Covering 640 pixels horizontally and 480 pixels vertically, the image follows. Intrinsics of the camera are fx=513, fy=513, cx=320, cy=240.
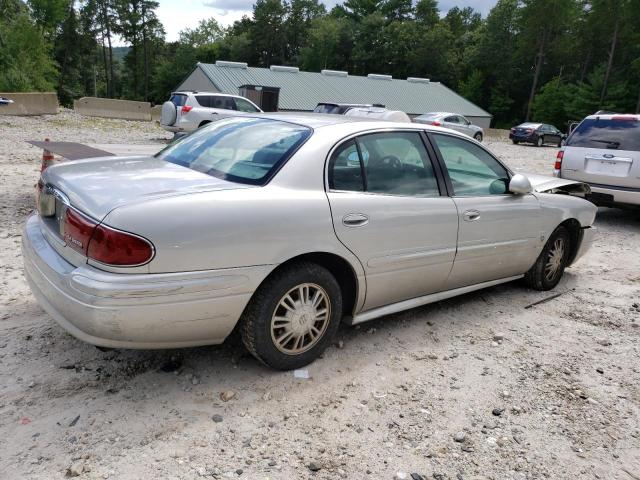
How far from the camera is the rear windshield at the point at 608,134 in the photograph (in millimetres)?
7707

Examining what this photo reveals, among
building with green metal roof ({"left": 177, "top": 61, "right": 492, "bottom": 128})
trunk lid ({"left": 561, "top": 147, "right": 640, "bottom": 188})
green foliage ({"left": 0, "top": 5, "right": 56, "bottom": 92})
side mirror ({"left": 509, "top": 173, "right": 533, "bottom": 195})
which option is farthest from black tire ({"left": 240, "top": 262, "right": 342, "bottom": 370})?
green foliage ({"left": 0, "top": 5, "right": 56, "bottom": 92})

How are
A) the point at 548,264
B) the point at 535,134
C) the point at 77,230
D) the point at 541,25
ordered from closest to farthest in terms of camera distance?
the point at 77,230, the point at 548,264, the point at 535,134, the point at 541,25

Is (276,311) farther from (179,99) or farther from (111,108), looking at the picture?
(111,108)

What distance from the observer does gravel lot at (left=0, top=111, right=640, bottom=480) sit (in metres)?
2.43

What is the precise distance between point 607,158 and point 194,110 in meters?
12.8

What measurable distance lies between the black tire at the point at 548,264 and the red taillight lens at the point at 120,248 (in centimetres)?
368

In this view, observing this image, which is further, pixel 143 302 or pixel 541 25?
pixel 541 25

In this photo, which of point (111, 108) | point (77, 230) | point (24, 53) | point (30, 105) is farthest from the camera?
point (24, 53)

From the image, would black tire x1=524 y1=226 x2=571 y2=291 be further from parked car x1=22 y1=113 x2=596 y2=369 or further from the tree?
the tree

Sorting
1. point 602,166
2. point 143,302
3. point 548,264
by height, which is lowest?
point 548,264

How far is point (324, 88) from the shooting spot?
4209 cm

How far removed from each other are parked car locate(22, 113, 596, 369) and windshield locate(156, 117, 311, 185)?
0.01 meters

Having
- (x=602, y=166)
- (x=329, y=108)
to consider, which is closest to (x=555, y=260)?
(x=602, y=166)

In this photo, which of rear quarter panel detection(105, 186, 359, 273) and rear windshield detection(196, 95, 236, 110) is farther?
rear windshield detection(196, 95, 236, 110)
